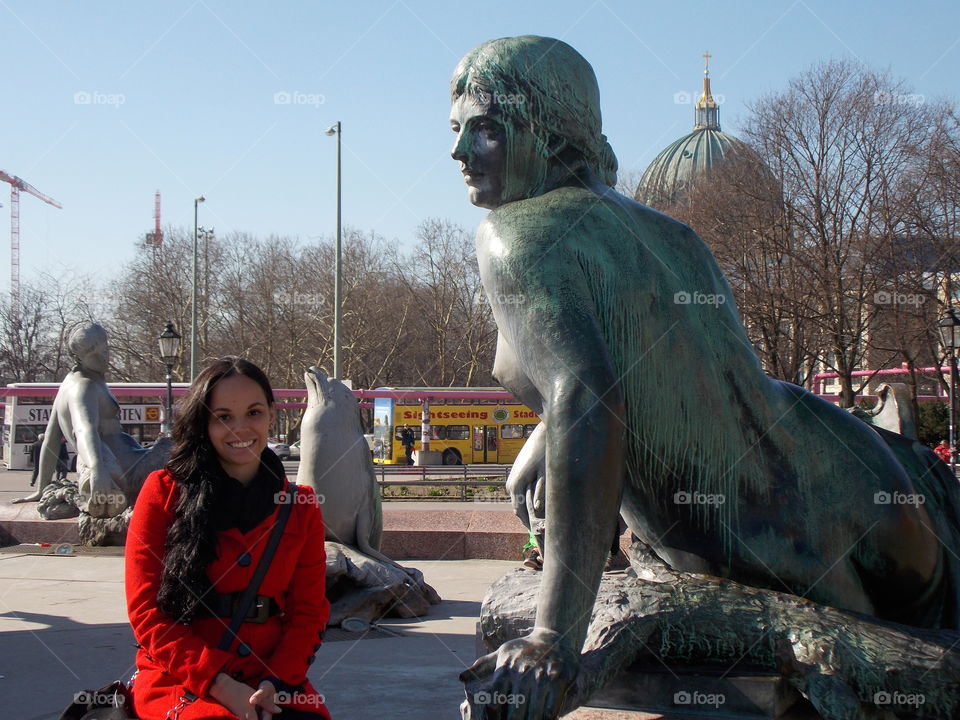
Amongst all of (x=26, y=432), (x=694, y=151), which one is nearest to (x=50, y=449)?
(x=26, y=432)

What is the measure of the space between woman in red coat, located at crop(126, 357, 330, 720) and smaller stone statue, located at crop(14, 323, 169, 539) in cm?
893

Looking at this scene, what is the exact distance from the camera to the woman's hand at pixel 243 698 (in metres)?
2.30

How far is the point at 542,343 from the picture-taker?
1.94 m

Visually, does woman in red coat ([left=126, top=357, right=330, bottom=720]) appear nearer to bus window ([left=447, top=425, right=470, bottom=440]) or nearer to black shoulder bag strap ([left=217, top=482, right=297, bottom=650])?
black shoulder bag strap ([left=217, top=482, right=297, bottom=650])

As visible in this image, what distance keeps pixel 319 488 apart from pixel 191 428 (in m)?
5.22

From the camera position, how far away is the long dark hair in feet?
7.89

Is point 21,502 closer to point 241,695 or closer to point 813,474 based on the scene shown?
point 241,695

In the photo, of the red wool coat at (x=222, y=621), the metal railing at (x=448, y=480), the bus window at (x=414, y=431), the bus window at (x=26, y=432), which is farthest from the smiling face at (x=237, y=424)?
the bus window at (x=414, y=431)

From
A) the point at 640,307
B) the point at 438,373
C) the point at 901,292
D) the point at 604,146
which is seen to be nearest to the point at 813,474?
the point at 640,307

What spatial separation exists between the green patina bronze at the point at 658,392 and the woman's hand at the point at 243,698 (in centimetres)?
89

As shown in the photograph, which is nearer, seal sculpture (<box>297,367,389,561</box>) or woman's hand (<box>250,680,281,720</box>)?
woman's hand (<box>250,680,281,720</box>)

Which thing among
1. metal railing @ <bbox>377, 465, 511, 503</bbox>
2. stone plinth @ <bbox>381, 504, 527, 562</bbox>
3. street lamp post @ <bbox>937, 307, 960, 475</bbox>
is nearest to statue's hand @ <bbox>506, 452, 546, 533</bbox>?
stone plinth @ <bbox>381, 504, 527, 562</bbox>

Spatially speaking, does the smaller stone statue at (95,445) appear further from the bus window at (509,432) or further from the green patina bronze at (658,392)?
the bus window at (509,432)

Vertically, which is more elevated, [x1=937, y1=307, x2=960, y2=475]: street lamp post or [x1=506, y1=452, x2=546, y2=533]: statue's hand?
[x1=937, y1=307, x2=960, y2=475]: street lamp post
